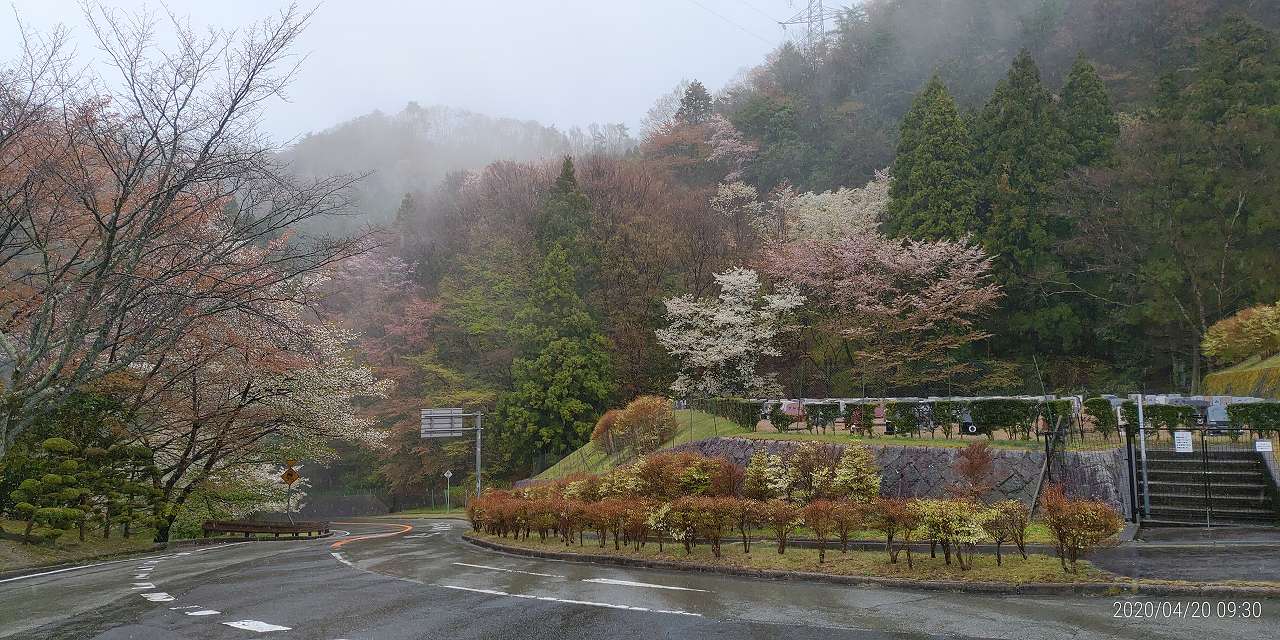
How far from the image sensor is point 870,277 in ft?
108

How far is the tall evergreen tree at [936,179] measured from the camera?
Answer: 3419 cm

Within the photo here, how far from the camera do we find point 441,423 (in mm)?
34812

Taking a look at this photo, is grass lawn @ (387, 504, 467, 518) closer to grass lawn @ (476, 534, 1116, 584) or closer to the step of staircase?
grass lawn @ (476, 534, 1116, 584)

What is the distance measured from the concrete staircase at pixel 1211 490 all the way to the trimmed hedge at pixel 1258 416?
2.91ft

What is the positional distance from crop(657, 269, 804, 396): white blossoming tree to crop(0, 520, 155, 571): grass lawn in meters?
20.4

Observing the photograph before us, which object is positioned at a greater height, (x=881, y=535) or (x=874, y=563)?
(x=874, y=563)

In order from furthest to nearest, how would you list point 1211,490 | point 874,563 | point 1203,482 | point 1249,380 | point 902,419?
point 1249,380 < point 902,419 < point 1203,482 < point 1211,490 < point 874,563

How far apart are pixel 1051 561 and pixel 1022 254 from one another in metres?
26.5

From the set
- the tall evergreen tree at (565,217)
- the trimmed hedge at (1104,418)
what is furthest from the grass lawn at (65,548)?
the tall evergreen tree at (565,217)

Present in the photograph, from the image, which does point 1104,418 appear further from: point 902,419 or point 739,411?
point 739,411

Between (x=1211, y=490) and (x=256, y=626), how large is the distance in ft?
51.0

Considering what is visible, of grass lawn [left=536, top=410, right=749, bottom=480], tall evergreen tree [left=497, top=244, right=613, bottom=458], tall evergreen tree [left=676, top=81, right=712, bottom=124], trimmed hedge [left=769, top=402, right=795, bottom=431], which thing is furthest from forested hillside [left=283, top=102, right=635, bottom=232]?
trimmed hedge [left=769, top=402, right=795, bottom=431]

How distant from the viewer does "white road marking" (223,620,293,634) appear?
25.4 feet

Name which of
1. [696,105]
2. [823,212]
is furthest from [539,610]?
[696,105]
